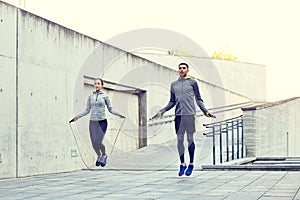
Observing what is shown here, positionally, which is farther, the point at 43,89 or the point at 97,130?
the point at 43,89

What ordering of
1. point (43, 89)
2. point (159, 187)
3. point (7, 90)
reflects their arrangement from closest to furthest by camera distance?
point (159, 187), point (7, 90), point (43, 89)

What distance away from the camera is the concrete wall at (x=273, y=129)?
531 inches

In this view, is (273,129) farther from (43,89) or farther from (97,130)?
(43,89)

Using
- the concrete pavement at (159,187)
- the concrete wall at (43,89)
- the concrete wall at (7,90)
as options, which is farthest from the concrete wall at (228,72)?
the concrete pavement at (159,187)

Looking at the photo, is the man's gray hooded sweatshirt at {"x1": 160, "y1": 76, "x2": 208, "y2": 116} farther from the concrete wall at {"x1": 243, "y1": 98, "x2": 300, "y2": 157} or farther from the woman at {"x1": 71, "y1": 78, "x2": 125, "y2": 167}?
the concrete wall at {"x1": 243, "y1": 98, "x2": 300, "y2": 157}

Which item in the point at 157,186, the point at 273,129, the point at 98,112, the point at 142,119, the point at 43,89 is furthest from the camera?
the point at 273,129

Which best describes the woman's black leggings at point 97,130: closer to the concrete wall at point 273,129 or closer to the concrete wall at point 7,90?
the concrete wall at point 7,90

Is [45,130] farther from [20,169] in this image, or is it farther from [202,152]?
[202,152]

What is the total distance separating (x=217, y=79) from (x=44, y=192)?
29.3 meters

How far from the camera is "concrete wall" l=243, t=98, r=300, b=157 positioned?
44.2 feet

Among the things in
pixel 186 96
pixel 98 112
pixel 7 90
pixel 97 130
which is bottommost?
pixel 97 130

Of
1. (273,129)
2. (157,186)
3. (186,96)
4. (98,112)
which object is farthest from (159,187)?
(273,129)

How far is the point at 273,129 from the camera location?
16.6 m

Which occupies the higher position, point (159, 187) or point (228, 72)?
point (228, 72)
